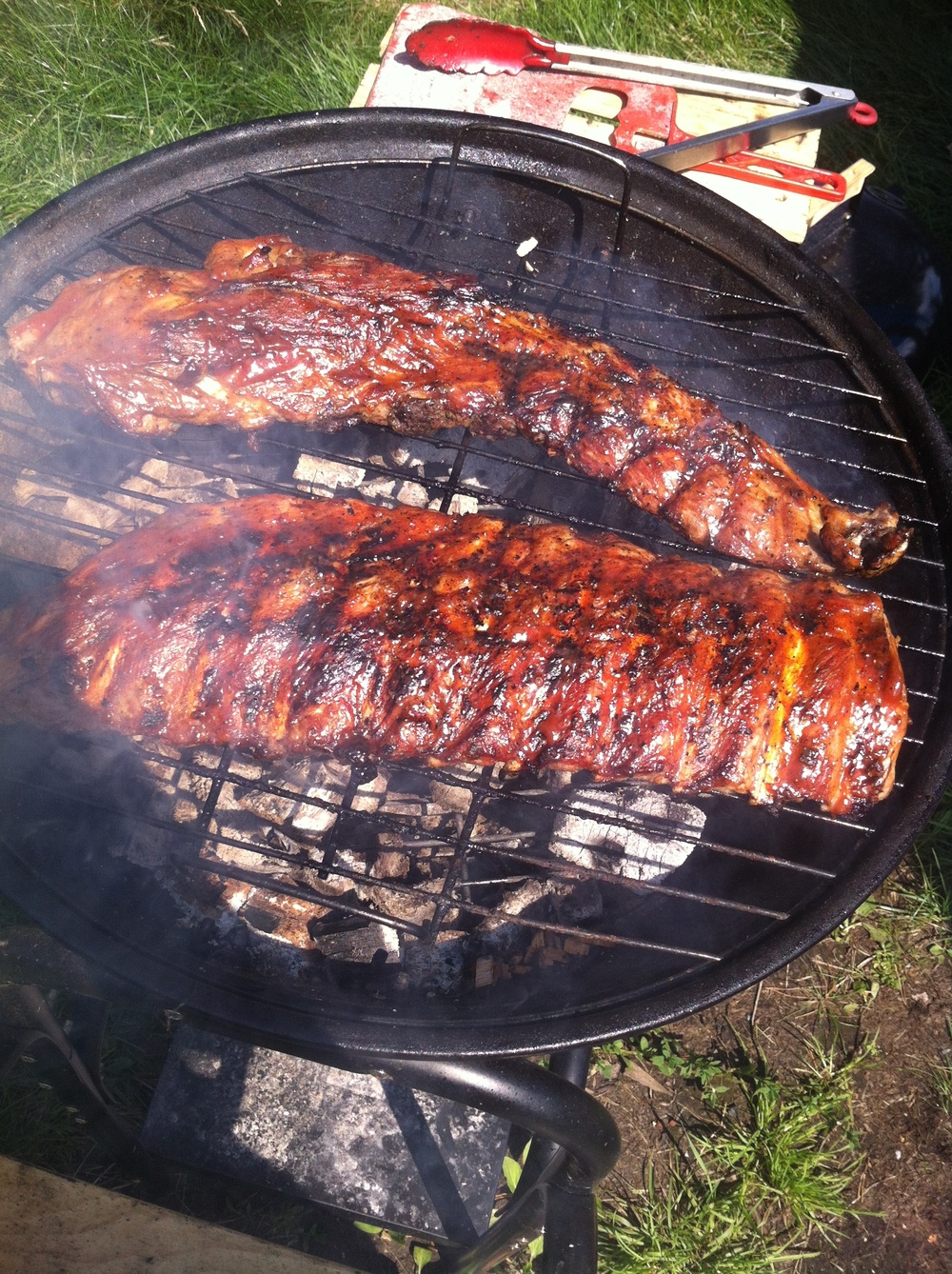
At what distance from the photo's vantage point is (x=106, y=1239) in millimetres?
2854

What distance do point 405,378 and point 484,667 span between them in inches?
46.5

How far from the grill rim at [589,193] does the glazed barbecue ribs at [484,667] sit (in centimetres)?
34

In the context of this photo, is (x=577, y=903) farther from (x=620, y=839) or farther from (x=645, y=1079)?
(x=645, y=1079)

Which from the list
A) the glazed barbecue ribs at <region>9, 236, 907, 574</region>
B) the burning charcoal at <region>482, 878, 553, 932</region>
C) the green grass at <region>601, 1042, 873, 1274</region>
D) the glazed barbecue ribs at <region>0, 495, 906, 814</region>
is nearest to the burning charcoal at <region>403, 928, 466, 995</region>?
the burning charcoal at <region>482, 878, 553, 932</region>

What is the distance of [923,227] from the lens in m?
4.77

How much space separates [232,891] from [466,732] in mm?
1172

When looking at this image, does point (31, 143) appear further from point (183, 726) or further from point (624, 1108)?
point (624, 1108)

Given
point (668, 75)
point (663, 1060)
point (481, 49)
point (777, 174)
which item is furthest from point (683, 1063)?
point (481, 49)

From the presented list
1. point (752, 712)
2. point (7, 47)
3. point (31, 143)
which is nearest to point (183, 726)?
point (752, 712)

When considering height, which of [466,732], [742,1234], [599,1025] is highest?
[466,732]

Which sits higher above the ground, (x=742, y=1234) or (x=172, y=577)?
(x=172, y=577)

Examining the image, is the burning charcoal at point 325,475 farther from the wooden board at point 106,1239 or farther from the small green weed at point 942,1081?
the small green weed at point 942,1081

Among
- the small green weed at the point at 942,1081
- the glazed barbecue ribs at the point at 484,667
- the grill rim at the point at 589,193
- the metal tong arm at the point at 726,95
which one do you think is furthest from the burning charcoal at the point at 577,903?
the metal tong arm at the point at 726,95

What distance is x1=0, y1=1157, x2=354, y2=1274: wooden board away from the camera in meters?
2.79
